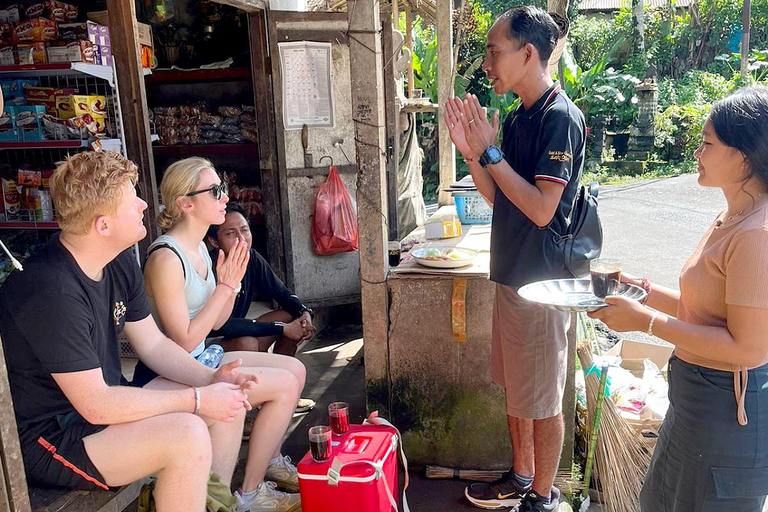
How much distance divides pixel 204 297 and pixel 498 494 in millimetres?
1726

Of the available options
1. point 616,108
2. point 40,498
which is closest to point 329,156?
point 40,498

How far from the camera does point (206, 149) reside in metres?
5.71

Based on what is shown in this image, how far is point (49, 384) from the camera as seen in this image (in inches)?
85.0

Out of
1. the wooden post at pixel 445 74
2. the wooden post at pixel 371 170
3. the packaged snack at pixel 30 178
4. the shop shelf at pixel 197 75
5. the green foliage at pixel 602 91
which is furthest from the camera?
the green foliage at pixel 602 91

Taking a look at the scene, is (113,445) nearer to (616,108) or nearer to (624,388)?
(624,388)

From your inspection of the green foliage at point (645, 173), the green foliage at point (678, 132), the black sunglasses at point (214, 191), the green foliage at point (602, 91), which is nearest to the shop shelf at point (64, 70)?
the black sunglasses at point (214, 191)

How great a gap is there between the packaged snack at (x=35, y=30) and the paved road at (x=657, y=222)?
6.46 meters

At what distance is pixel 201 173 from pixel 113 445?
4.40 feet

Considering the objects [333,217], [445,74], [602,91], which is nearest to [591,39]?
[602,91]

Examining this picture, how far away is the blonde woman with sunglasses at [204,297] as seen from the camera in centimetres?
277

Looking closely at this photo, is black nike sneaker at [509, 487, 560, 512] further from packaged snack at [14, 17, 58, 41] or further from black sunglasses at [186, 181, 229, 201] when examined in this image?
packaged snack at [14, 17, 58, 41]

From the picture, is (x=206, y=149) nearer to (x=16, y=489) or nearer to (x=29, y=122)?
(x=29, y=122)

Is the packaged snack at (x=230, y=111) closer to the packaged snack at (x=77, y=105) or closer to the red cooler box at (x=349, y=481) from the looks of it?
the packaged snack at (x=77, y=105)

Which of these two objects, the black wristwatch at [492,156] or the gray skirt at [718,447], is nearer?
the gray skirt at [718,447]
